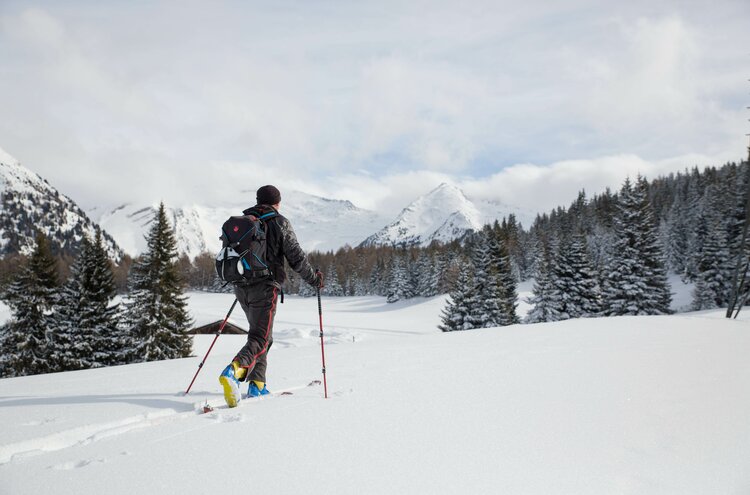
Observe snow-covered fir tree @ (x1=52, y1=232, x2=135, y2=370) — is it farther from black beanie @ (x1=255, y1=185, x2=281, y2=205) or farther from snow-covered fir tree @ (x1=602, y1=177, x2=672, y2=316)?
snow-covered fir tree @ (x1=602, y1=177, x2=672, y2=316)

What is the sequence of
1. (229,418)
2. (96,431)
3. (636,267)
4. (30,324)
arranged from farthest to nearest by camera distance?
(636,267), (30,324), (229,418), (96,431)

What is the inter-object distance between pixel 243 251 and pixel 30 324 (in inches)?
988

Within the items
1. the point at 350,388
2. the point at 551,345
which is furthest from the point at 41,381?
the point at 551,345

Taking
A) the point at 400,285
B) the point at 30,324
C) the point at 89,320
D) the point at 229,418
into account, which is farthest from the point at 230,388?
the point at 400,285

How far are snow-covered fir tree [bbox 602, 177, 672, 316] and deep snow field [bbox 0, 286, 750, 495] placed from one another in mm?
24278

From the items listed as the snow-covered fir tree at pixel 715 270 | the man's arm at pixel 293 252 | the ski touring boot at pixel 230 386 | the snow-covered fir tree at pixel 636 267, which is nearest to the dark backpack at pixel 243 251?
the man's arm at pixel 293 252

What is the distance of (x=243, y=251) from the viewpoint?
403 centimetres

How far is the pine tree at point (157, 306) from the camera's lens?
22031 mm

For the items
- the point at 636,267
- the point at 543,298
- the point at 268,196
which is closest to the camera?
the point at 268,196

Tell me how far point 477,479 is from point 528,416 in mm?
1237

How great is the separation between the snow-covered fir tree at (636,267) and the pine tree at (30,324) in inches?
1357

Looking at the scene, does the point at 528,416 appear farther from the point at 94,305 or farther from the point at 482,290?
the point at 482,290

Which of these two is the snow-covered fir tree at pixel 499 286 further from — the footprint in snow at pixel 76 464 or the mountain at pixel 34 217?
the mountain at pixel 34 217

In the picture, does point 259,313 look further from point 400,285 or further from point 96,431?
point 400,285
